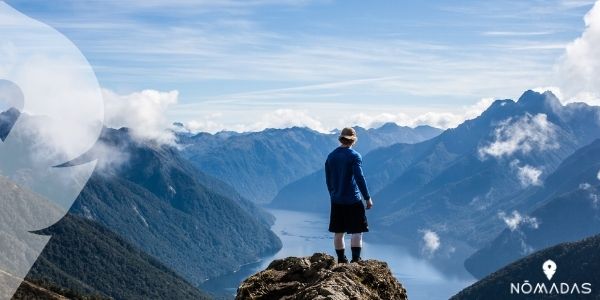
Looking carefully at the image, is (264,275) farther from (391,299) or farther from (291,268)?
(391,299)

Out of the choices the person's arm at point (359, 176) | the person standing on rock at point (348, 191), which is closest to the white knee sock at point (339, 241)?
the person standing on rock at point (348, 191)

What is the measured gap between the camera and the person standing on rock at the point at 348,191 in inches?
775

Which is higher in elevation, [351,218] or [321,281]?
[351,218]

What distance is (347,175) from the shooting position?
1978 cm

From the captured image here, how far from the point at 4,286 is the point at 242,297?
184230 mm

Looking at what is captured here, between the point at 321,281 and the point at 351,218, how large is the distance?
4.24 meters

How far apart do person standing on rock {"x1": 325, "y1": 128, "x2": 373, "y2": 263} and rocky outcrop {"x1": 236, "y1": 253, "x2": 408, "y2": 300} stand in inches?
48.9

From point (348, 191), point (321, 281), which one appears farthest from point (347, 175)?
point (321, 281)

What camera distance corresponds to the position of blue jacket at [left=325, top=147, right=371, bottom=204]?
773 inches

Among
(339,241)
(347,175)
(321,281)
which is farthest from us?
(339,241)

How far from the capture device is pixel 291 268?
19.1 m

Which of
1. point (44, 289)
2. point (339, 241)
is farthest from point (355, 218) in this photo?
point (44, 289)

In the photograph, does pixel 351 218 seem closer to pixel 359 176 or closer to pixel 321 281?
pixel 359 176

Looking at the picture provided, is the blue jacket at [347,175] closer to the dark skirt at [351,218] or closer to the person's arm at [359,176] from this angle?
the person's arm at [359,176]
